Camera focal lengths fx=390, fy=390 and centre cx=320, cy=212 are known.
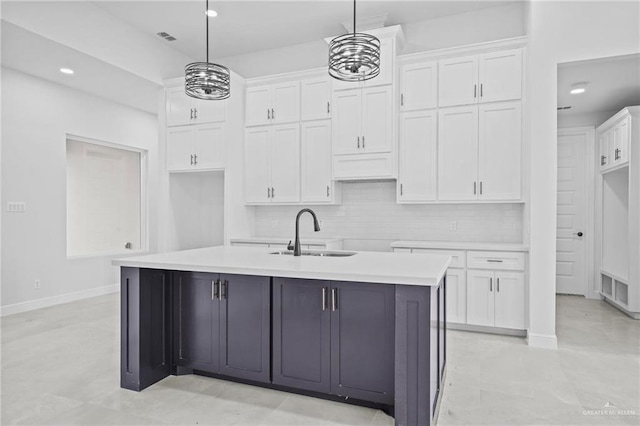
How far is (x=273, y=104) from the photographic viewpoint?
5.09 m

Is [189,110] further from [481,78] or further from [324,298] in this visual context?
[324,298]

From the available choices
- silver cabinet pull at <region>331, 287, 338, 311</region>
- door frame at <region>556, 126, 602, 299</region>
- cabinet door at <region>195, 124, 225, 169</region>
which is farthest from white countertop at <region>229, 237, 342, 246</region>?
door frame at <region>556, 126, 602, 299</region>

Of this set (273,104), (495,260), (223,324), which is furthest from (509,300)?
(273,104)

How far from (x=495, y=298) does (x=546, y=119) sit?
1791mm

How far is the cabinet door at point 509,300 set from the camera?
12.6 ft

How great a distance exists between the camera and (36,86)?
502 cm

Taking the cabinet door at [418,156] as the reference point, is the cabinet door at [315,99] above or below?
above

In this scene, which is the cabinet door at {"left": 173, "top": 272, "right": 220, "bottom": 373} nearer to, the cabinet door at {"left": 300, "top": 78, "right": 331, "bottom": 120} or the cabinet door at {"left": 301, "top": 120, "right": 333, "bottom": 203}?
the cabinet door at {"left": 301, "top": 120, "right": 333, "bottom": 203}

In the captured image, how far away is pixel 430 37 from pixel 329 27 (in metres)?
1.25

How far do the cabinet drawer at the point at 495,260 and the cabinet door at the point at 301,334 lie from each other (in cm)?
224

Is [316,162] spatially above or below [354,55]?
below

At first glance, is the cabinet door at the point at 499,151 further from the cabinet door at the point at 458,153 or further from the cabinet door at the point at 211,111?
the cabinet door at the point at 211,111

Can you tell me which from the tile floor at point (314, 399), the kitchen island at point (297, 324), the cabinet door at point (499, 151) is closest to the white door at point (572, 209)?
the tile floor at point (314, 399)

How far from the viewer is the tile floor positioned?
232cm
